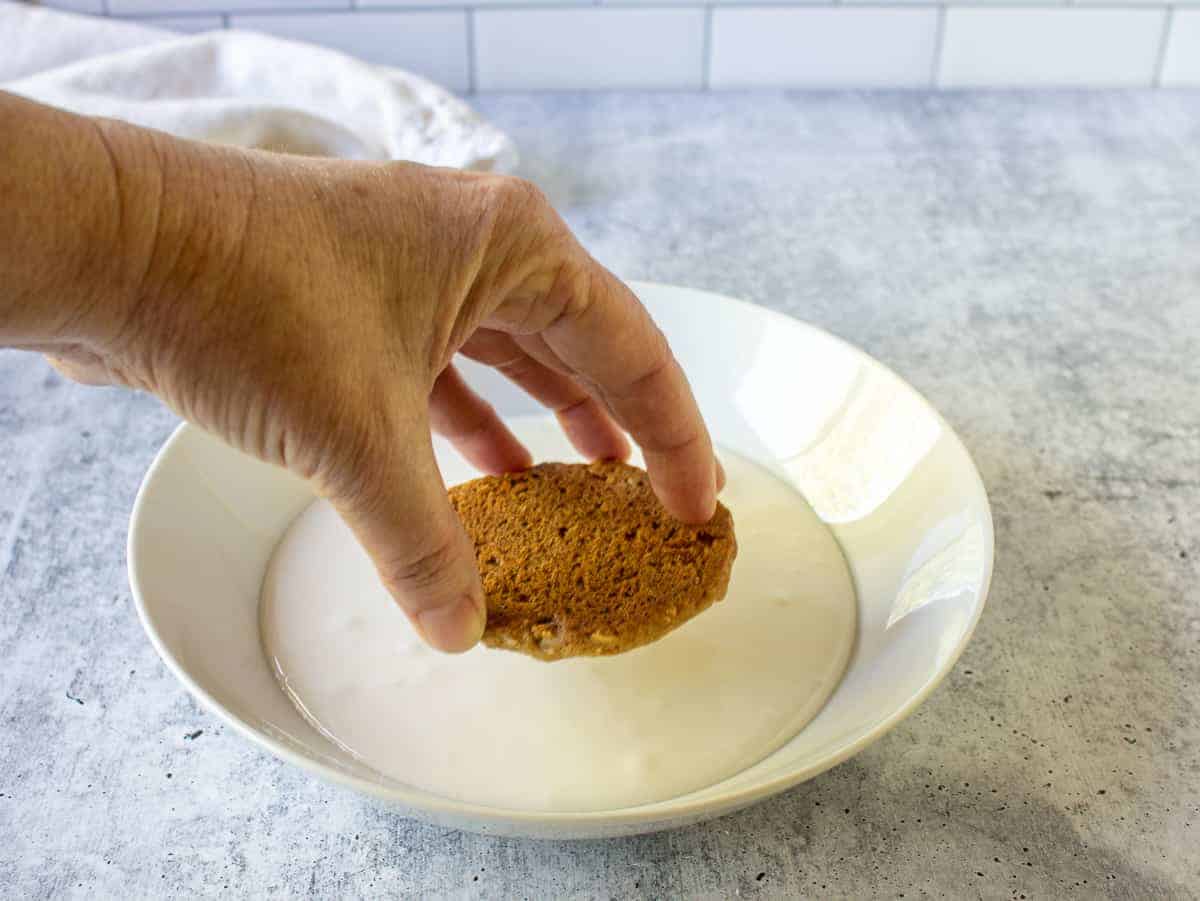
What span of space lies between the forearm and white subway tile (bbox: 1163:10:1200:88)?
125 centimetres

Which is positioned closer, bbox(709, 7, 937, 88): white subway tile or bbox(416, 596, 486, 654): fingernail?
bbox(416, 596, 486, 654): fingernail

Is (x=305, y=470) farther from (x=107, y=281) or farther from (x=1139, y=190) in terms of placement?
(x=1139, y=190)

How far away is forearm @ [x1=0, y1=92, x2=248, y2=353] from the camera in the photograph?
1.22ft

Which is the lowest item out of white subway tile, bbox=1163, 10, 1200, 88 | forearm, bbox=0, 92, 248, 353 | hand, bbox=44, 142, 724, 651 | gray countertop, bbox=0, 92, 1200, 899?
gray countertop, bbox=0, 92, 1200, 899

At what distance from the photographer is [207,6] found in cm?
127

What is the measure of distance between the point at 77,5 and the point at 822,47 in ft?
2.55

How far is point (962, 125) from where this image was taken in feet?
4.21

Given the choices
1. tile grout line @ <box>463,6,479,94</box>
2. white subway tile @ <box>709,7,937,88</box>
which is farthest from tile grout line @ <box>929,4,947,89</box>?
tile grout line @ <box>463,6,479,94</box>

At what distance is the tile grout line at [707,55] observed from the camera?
4.25 ft

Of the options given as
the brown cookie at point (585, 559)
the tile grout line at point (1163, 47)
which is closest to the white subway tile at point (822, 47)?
the tile grout line at point (1163, 47)

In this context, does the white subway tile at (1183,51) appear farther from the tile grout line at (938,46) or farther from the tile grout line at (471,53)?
the tile grout line at (471,53)

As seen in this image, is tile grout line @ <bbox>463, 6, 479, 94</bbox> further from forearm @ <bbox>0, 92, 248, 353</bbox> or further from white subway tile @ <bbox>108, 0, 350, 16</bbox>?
forearm @ <bbox>0, 92, 248, 353</bbox>

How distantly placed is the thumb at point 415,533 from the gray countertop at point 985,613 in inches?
5.0

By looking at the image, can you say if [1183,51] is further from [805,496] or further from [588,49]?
[805,496]
